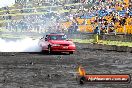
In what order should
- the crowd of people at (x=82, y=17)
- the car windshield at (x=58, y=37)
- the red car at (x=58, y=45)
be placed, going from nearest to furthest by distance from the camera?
the red car at (x=58, y=45) < the car windshield at (x=58, y=37) < the crowd of people at (x=82, y=17)

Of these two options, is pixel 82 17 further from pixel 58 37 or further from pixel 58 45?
pixel 58 45

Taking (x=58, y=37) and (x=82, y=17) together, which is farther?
(x=82, y=17)

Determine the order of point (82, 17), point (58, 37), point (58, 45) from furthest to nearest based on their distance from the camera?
point (82, 17) → point (58, 37) → point (58, 45)

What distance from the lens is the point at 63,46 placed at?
29938mm

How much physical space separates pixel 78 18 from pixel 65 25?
129 inches

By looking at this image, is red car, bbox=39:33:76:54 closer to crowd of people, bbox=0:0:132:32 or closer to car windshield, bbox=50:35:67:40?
car windshield, bbox=50:35:67:40

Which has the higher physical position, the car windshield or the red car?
the car windshield

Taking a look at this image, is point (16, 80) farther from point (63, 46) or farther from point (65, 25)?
point (65, 25)

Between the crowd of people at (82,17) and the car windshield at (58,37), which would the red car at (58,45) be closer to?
the car windshield at (58,37)

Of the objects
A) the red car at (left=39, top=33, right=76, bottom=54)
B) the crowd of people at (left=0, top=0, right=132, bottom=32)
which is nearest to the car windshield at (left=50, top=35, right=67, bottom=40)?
the red car at (left=39, top=33, right=76, bottom=54)

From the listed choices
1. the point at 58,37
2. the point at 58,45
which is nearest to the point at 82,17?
the point at 58,37

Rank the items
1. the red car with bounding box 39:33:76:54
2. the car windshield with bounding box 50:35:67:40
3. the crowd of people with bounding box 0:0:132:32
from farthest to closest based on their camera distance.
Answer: the crowd of people with bounding box 0:0:132:32
the car windshield with bounding box 50:35:67:40
the red car with bounding box 39:33:76:54

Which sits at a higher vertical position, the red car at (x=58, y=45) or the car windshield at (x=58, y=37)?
the car windshield at (x=58, y=37)

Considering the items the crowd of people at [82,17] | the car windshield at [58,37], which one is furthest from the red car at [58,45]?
the crowd of people at [82,17]
